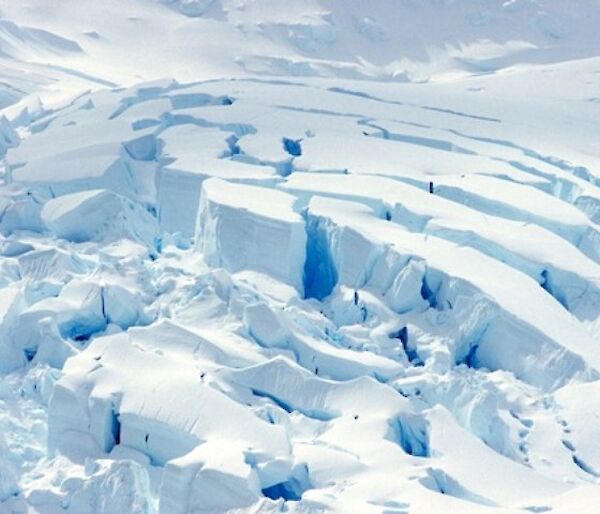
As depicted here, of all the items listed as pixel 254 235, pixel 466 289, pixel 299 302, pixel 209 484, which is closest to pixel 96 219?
pixel 254 235

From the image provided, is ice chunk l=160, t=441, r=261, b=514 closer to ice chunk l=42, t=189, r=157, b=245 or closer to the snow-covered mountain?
the snow-covered mountain

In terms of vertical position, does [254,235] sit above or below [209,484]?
above

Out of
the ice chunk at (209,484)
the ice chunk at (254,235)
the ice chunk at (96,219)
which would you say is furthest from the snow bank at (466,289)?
the ice chunk at (209,484)

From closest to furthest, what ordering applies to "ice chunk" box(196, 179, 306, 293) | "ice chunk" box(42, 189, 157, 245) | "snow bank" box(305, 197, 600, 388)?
"snow bank" box(305, 197, 600, 388) → "ice chunk" box(196, 179, 306, 293) → "ice chunk" box(42, 189, 157, 245)

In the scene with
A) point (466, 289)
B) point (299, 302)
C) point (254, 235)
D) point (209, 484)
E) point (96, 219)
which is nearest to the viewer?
point (209, 484)

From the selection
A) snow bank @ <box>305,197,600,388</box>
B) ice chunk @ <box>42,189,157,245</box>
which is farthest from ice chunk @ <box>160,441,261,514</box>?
ice chunk @ <box>42,189,157,245</box>

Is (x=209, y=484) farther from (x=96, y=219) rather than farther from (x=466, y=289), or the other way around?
(x=96, y=219)

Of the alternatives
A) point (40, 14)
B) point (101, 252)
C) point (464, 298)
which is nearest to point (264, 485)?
point (464, 298)

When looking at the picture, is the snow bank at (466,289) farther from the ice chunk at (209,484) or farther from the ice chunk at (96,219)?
the ice chunk at (209,484)
